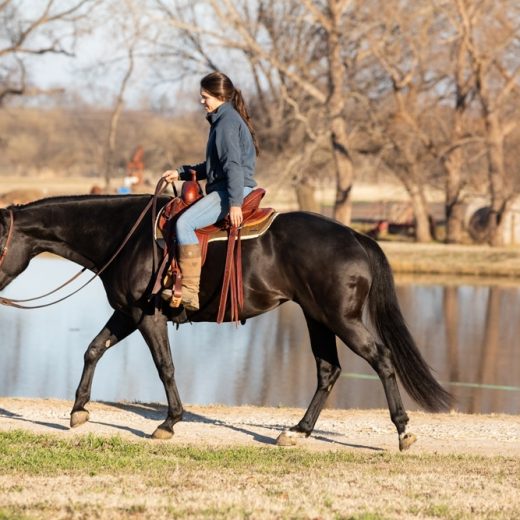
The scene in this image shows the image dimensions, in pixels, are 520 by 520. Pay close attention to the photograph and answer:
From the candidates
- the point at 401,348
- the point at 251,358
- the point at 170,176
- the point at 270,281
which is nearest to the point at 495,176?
the point at 251,358

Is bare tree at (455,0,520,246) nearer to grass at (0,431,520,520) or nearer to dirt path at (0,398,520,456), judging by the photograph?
dirt path at (0,398,520,456)

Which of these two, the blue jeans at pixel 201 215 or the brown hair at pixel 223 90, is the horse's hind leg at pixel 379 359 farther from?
the brown hair at pixel 223 90

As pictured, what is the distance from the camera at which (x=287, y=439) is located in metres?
8.98

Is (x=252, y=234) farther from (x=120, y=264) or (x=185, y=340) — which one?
(x=185, y=340)

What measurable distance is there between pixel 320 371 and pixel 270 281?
923 mm

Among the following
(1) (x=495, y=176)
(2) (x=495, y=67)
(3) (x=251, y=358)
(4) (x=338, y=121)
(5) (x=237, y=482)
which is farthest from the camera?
(2) (x=495, y=67)

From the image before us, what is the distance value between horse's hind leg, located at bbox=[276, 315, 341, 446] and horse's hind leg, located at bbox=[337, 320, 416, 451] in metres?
0.55

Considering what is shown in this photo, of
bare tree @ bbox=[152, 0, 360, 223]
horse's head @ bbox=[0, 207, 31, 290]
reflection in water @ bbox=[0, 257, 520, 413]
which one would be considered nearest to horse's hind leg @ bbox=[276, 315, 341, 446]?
horse's head @ bbox=[0, 207, 31, 290]

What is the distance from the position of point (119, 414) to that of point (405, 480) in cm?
390

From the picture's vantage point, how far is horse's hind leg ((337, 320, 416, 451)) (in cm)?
872

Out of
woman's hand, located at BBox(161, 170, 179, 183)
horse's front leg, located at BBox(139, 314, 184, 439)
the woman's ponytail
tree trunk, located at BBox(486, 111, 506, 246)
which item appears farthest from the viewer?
tree trunk, located at BBox(486, 111, 506, 246)

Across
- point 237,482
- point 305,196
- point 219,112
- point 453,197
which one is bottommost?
point 237,482

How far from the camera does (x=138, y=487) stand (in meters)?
6.75

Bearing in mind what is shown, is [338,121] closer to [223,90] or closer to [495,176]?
[495,176]
